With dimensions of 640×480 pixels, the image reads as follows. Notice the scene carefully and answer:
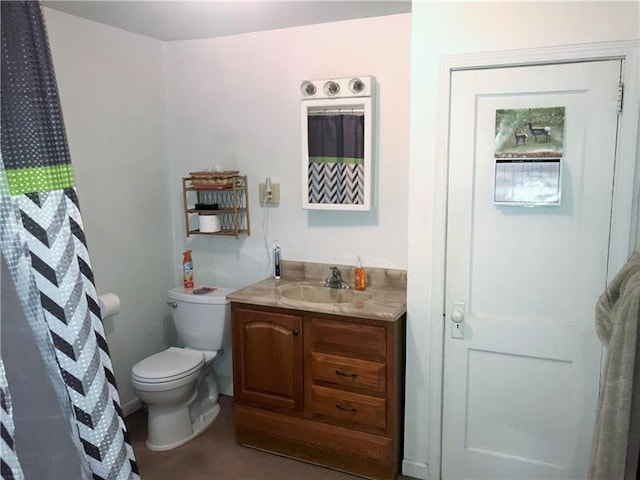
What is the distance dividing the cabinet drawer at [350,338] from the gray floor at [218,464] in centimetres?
64

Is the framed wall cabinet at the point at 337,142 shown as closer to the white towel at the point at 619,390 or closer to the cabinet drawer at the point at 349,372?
the cabinet drawer at the point at 349,372

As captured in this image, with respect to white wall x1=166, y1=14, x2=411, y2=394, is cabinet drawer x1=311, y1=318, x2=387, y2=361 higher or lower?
lower

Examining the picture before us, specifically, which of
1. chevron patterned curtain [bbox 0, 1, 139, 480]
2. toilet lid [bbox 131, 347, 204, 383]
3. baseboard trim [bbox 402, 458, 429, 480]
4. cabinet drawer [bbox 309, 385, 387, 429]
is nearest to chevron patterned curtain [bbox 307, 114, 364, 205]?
cabinet drawer [bbox 309, 385, 387, 429]

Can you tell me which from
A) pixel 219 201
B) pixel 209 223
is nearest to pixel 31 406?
pixel 209 223

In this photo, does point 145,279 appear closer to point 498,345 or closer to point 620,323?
point 498,345

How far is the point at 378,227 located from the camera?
114 inches

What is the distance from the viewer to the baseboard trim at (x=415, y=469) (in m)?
2.55

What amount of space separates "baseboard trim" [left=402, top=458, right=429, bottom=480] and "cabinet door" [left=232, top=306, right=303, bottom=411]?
0.59 m

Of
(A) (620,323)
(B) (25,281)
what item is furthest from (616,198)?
(B) (25,281)

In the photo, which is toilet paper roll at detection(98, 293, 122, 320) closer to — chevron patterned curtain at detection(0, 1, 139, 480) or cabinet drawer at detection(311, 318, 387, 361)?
cabinet drawer at detection(311, 318, 387, 361)

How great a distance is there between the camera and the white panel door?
6.84 ft

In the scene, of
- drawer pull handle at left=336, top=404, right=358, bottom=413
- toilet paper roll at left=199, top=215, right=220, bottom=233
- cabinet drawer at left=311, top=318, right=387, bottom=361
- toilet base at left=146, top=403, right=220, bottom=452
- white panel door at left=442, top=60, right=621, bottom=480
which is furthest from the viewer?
toilet paper roll at left=199, top=215, right=220, bottom=233

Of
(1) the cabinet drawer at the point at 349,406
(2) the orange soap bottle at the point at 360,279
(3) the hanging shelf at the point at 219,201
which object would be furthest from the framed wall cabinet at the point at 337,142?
(1) the cabinet drawer at the point at 349,406

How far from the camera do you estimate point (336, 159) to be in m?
2.87
